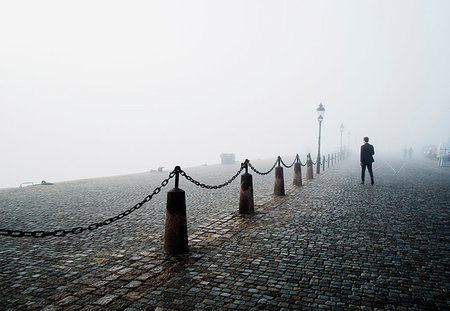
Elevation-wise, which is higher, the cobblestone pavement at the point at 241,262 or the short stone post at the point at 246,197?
the short stone post at the point at 246,197

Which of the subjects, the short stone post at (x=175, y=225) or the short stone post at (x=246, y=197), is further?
the short stone post at (x=246, y=197)

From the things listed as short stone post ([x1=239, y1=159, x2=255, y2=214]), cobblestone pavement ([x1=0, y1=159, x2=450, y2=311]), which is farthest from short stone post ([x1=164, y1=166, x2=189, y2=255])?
short stone post ([x1=239, y1=159, x2=255, y2=214])

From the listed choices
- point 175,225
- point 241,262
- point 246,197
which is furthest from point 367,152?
point 175,225

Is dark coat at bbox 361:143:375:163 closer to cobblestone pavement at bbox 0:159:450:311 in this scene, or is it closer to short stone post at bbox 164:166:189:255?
cobblestone pavement at bbox 0:159:450:311

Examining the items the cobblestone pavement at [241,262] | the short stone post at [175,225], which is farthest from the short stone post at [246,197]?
the short stone post at [175,225]

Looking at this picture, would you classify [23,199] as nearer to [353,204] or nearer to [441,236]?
[353,204]

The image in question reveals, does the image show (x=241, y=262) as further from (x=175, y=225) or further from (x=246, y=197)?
(x=246, y=197)

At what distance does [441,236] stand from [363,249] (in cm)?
193

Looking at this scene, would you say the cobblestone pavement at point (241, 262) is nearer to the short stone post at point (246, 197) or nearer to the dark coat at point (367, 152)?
the short stone post at point (246, 197)

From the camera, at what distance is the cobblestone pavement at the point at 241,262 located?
3.29 meters

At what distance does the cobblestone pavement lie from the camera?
329cm

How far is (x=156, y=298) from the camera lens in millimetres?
3324

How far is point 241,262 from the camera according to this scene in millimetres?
4312

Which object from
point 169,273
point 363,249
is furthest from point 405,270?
point 169,273
